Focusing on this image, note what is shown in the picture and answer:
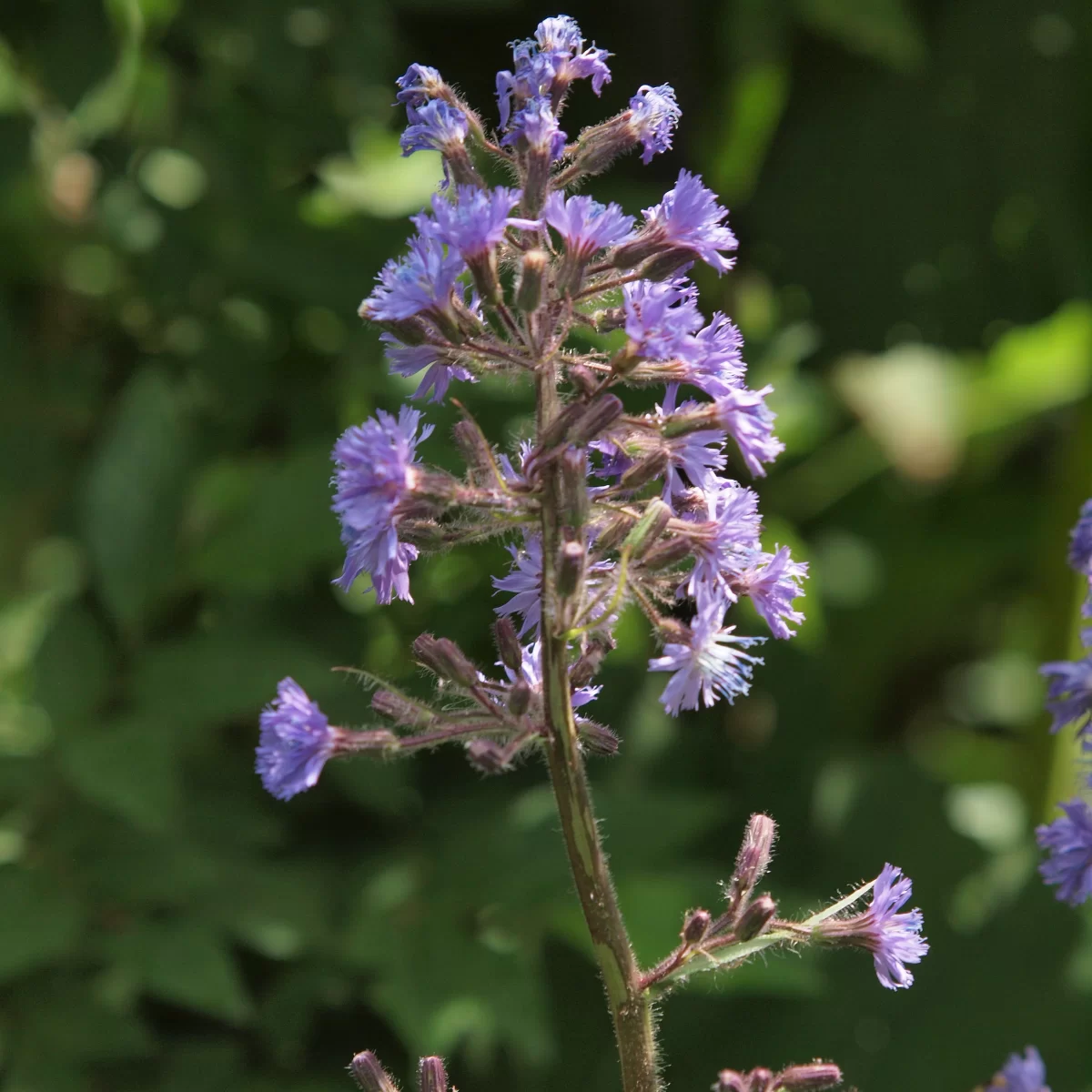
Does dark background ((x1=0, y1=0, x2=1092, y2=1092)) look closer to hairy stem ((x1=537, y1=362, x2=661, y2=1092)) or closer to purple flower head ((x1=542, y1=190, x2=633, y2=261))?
hairy stem ((x1=537, y1=362, x2=661, y2=1092))

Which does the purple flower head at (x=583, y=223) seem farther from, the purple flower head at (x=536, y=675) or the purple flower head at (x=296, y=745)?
the purple flower head at (x=296, y=745)

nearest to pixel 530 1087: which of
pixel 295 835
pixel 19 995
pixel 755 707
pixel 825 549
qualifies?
pixel 295 835

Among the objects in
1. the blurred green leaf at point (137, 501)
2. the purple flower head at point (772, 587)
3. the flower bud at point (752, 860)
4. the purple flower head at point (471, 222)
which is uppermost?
the blurred green leaf at point (137, 501)

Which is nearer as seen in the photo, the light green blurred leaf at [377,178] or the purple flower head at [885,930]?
the purple flower head at [885,930]

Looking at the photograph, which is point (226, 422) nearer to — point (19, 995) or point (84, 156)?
point (84, 156)

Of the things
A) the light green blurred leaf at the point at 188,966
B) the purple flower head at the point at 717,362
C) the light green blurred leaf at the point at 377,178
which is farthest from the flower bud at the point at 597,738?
the light green blurred leaf at the point at 377,178

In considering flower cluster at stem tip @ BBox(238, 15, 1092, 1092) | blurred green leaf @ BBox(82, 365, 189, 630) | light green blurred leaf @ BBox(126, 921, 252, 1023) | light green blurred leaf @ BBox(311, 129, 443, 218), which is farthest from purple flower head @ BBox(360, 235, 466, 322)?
light green blurred leaf @ BBox(311, 129, 443, 218)
